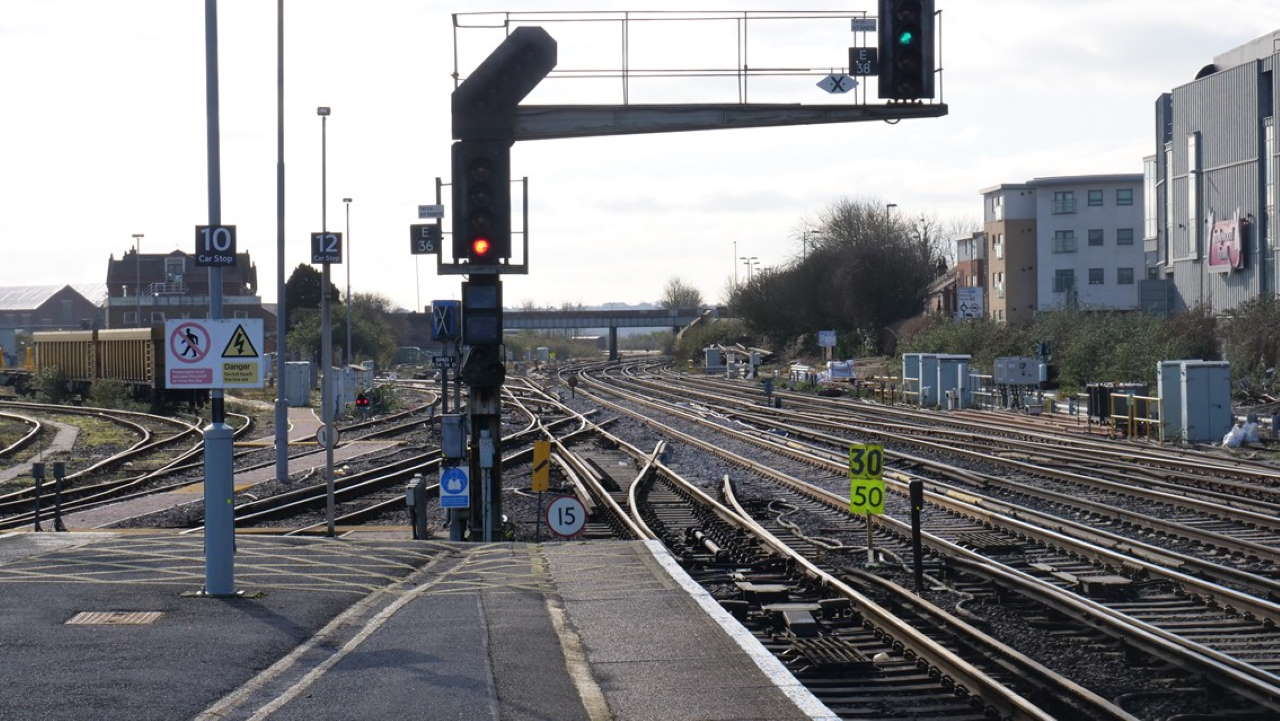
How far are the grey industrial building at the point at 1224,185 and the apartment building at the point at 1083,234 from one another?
12.7m

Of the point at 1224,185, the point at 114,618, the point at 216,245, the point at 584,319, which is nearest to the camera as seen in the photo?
the point at 114,618

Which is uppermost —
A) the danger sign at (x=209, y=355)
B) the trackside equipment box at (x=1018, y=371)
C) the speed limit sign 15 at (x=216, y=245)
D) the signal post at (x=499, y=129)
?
the signal post at (x=499, y=129)

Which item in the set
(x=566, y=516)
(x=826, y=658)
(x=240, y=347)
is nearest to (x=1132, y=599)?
(x=826, y=658)

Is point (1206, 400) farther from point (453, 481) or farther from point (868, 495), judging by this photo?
point (453, 481)

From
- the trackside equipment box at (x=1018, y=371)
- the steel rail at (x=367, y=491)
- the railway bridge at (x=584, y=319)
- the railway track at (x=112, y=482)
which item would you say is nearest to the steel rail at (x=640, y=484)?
the steel rail at (x=367, y=491)

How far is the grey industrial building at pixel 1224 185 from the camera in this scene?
5772 cm

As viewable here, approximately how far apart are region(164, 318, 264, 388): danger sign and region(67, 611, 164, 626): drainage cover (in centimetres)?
208

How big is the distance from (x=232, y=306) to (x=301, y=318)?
58.8ft

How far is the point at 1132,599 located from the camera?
13328 mm

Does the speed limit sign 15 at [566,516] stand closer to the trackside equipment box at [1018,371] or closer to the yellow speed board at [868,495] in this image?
the yellow speed board at [868,495]

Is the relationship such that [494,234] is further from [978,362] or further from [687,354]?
[687,354]

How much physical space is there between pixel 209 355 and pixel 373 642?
11.5 ft

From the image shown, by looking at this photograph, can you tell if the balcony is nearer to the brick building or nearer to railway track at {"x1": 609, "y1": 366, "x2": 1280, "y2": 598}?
the brick building

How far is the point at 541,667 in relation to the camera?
908 cm
